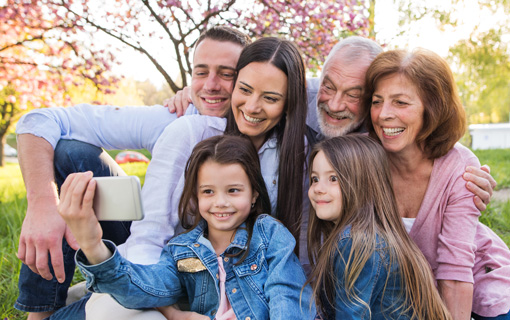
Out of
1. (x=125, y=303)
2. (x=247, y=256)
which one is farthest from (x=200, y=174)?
(x=125, y=303)

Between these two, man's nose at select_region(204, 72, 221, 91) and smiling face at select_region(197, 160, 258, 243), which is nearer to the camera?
smiling face at select_region(197, 160, 258, 243)

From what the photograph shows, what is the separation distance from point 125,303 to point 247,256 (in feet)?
1.79

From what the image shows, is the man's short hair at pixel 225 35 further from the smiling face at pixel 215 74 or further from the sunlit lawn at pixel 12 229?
the sunlit lawn at pixel 12 229

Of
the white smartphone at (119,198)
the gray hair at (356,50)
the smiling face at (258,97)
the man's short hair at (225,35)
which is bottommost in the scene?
the white smartphone at (119,198)

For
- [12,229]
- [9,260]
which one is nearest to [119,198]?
[9,260]

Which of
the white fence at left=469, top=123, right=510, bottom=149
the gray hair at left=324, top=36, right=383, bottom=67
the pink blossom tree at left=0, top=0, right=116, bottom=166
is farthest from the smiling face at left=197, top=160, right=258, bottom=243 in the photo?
the white fence at left=469, top=123, right=510, bottom=149

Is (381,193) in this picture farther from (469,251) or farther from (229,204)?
(229,204)

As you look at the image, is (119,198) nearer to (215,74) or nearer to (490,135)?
(215,74)

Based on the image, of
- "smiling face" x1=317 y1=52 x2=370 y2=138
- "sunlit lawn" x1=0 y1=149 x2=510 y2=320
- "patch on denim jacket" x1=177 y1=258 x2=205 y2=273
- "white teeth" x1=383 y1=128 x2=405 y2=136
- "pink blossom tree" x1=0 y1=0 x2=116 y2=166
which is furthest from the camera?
"pink blossom tree" x1=0 y1=0 x2=116 y2=166

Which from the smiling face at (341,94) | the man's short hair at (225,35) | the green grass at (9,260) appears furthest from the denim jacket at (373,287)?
the green grass at (9,260)

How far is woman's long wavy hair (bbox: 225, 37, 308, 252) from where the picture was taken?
236 centimetres

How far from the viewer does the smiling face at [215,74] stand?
268 cm

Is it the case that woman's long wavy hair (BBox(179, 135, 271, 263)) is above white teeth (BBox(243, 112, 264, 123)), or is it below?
below

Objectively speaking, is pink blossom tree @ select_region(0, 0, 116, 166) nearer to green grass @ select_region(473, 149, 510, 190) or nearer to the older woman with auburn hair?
the older woman with auburn hair
